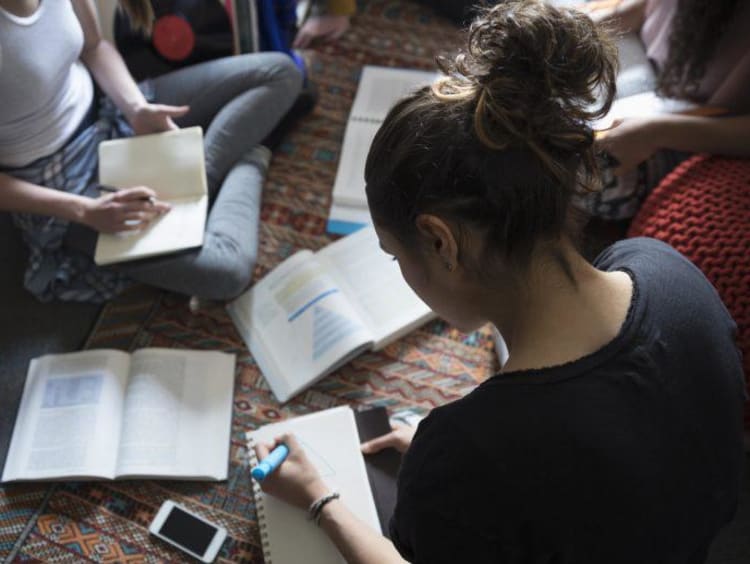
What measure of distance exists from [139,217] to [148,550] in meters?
0.58

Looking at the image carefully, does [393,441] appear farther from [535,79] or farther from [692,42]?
[692,42]

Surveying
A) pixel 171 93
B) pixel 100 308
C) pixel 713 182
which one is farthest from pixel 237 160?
pixel 713 182

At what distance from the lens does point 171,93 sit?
146 cm

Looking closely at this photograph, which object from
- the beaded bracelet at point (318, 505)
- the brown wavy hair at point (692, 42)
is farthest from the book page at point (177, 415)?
the brown wavy hair at point (692, 42)

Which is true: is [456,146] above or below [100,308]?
above

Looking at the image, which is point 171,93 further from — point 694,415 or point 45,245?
point 694,415

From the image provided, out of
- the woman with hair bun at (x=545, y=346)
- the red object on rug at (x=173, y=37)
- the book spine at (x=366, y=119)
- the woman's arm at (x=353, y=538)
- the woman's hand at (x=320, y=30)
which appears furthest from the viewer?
the woman's hand at (x=320, y=30)

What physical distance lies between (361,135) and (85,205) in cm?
70

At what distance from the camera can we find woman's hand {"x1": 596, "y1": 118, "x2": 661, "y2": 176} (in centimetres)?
120

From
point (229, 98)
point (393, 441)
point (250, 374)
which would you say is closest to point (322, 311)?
point (250, 374)

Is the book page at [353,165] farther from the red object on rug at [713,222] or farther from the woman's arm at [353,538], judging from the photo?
the woman's arm at [353,538]

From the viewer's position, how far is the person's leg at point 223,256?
4.20 ft

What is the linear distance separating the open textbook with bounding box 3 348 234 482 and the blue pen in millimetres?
174

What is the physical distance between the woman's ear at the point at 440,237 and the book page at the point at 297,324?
2.00ft
